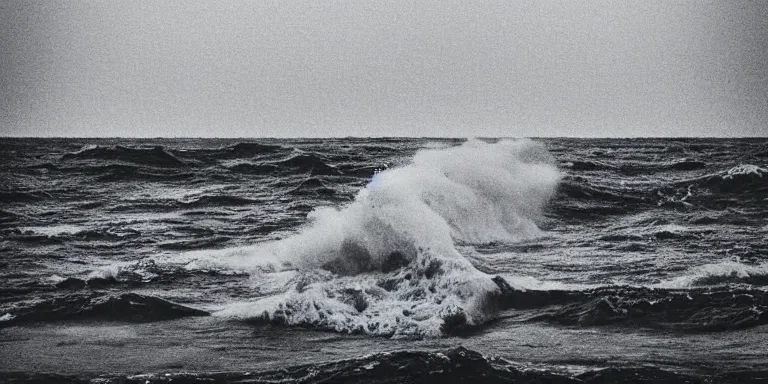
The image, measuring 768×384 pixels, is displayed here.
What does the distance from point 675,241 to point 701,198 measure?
576 cm

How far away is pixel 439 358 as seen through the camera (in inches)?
190

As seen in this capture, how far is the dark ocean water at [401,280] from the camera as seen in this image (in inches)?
197

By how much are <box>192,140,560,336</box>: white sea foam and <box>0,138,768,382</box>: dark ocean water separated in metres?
0.03

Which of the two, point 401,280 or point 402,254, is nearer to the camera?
point 401,280

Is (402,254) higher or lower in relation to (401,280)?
higher

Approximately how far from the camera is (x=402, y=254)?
27.1 ft

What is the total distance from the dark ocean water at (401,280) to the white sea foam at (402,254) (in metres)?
0.03

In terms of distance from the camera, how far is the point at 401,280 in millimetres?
7582

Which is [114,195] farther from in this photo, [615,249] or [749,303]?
[749,303]

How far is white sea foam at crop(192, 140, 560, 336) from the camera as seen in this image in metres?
6.46

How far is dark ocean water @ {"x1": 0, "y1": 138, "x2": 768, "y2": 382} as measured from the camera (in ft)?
16.5

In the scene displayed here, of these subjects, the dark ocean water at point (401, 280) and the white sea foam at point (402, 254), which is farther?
the white sea foam at point (402, 254)

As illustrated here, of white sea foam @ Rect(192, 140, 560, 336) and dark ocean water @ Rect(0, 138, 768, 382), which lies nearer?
dark ocean water @ Rect(0, 138, 768, 382)

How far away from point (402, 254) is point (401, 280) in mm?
717
